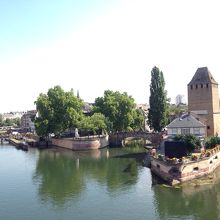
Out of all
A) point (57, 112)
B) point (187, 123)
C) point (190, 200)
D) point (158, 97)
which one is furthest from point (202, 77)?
→ point (190, 200)

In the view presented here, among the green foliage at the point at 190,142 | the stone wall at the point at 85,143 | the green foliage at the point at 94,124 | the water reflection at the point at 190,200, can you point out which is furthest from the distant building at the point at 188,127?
the green foliage at the point at 94,124

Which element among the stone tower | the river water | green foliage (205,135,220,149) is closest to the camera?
the river water

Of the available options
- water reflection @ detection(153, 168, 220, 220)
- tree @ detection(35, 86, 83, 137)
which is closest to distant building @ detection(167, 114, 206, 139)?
water reflection @ detection(153, 168, 220, 220)

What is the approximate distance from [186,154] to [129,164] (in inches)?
467

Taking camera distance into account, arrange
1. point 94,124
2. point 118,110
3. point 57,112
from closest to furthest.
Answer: point 94,124
point 57,112
point 118,110

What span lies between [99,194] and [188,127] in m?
26.4

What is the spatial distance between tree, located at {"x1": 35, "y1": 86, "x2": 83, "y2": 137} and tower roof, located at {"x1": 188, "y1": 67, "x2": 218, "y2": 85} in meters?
29.5

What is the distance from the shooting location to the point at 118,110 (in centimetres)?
8912

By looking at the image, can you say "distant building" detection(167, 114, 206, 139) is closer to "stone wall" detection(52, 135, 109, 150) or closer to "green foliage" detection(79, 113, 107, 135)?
"stone wall" detection(52, 135, 109, 150)

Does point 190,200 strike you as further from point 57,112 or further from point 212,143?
point 57,112

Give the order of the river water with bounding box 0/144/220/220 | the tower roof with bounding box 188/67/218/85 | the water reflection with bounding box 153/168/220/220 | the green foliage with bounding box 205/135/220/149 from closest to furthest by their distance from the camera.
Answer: the water reflection with bounding box 153/168/220/220, the river water with bounding box 0/144/220/220, the green foliage with bounding box 205/135/220/149, the tower roof with bounding box 188/67/218/85

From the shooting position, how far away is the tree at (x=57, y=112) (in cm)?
8612

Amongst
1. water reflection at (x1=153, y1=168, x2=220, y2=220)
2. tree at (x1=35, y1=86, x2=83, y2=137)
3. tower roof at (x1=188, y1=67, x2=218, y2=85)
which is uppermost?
tower roof at (x1=188, y1=67, x2=218, y2=85)

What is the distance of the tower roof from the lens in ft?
230
